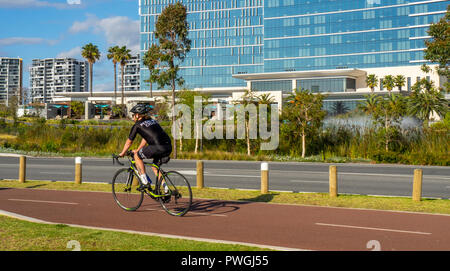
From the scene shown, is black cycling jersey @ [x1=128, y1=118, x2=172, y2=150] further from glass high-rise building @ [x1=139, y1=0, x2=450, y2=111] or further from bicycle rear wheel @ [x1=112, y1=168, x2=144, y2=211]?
glass high-rise building @ [x1=139, y1=0, x2=450, y2=111]

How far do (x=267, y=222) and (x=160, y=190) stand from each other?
214cm

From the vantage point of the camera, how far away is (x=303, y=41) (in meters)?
114

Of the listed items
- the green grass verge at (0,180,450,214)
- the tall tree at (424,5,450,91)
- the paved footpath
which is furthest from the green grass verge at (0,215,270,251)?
the tall tree at (424,5,450,91)

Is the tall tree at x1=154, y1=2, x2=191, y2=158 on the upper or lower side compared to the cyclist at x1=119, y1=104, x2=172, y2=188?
upper

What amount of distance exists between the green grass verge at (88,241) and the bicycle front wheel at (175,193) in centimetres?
173

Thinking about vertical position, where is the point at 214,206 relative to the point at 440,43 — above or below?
below

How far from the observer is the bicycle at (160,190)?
862 centimetres

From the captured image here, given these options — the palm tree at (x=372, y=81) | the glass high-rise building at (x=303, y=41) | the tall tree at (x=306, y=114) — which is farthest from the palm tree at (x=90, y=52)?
the tall tree at (x=306, y=114)

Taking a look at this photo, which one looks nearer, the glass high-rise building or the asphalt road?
the asphalt road

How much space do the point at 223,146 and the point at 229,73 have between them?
98225 millimetres

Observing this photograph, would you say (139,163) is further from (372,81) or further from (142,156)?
(372,81)

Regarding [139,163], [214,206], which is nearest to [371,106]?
[214,206]

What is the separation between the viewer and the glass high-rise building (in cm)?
9481

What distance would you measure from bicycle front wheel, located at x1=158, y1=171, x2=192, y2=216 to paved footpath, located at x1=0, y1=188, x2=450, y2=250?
182 millimetres
